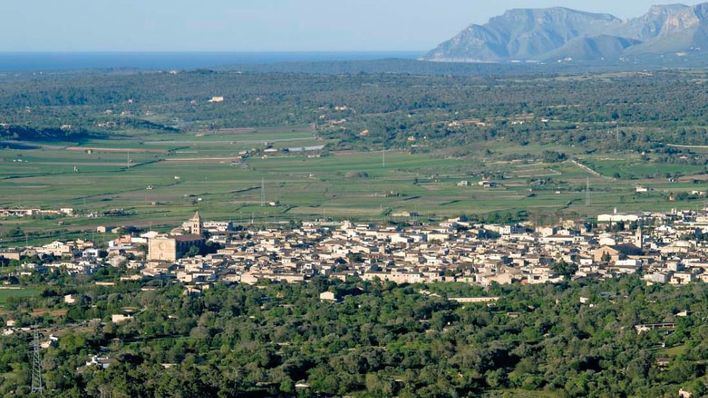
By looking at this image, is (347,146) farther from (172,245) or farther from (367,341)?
(367,341)

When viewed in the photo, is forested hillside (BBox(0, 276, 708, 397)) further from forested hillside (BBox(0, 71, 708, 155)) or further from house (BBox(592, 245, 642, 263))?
forested hillside (BBox(0, 71, 708, 155))

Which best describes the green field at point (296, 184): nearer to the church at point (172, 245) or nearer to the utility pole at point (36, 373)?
the church at point (172, 245)

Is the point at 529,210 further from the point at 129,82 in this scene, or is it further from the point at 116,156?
the point at 129,82

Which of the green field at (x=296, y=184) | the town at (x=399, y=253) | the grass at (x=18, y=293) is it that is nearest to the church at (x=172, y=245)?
the town at (x=399, y=253)

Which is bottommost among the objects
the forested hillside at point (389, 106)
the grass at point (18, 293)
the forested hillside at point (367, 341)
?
the forested hillside at point (389, 106)

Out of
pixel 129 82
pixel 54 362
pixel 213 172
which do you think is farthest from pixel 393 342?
pixel 129 82

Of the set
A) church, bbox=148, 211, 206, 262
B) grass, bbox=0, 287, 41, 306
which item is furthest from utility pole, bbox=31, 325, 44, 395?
church, bbox=148, 211, 206, 262
